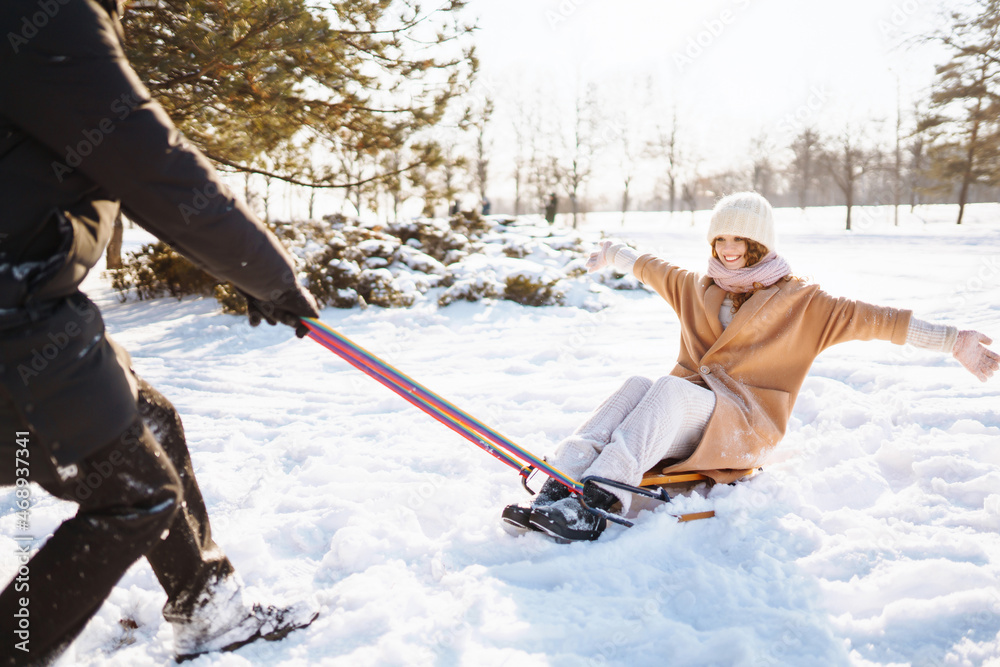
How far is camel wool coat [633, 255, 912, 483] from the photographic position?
2.35 meters

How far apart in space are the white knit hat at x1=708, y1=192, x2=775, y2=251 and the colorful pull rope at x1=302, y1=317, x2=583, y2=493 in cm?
125

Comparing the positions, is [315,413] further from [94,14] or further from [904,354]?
[904,354]

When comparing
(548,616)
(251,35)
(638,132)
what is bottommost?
(548,616)

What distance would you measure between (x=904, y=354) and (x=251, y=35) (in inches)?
206

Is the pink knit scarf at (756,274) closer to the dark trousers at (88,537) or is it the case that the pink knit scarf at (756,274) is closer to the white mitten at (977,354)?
the white mitten at (977,354)

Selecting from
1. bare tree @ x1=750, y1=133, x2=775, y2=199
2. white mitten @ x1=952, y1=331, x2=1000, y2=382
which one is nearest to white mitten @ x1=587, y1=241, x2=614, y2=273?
white mitten @ x1=952, y1=331, x2=1000, y2=382

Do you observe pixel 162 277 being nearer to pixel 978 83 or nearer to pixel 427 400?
pixel 427 400

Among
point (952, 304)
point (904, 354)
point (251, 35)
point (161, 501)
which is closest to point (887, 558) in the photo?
point (161, 501)

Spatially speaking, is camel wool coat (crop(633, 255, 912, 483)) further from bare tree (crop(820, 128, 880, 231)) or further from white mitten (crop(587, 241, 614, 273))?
bare tree (crop(820, 128, 880, 231))

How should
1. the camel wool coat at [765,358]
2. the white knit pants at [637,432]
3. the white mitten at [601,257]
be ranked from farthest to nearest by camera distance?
the white mitten at [601,257], the camel wool coat at [765,358], the white knit pants at [637,432]

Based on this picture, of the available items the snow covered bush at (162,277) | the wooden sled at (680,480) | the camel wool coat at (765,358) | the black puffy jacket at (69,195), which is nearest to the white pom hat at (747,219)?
the camel wool coat at (765,358)

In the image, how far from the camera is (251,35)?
4.12 metres

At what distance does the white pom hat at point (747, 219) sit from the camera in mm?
2463

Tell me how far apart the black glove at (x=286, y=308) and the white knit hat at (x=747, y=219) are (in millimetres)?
1774
